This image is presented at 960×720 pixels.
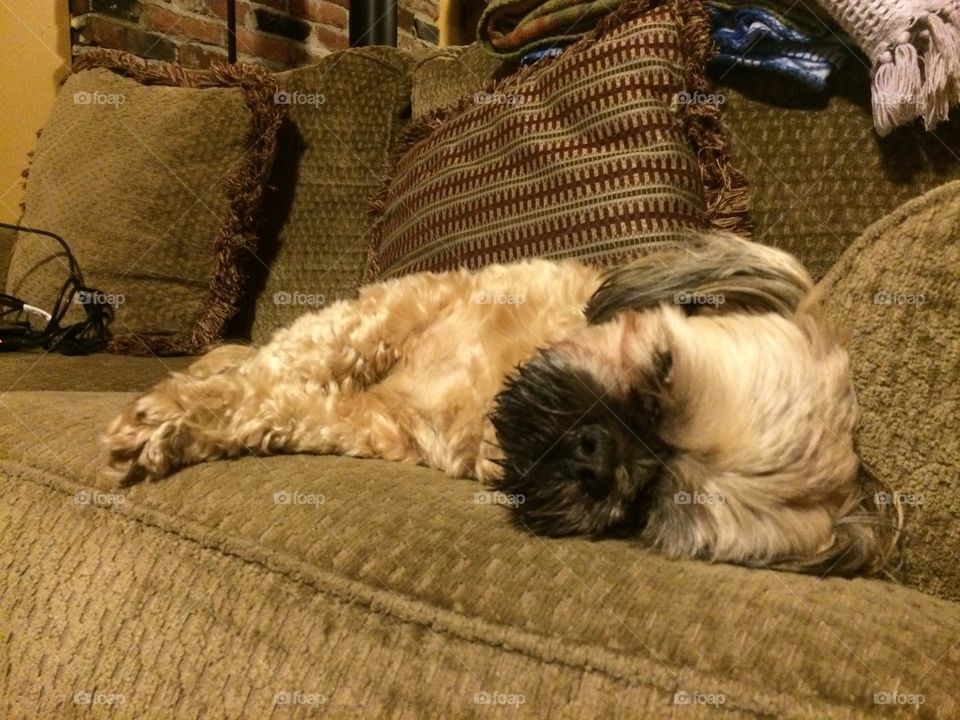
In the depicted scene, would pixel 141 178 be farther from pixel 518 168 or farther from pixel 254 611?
pixel 254 611

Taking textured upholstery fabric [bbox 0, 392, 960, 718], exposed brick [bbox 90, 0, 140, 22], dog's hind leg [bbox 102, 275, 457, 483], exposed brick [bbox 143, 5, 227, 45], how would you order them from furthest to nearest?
exposed brick [bbox 143, 5, 227, 45] < exposed brick [bbox 90, 0, 140, 22] < dog's hind leg [bbox 102, 275, 457, 483] < textured upholstery fabric [bbox 0, 392, 960, 718]

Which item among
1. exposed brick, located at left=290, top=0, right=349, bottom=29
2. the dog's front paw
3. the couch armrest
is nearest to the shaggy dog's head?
the dog's front paw

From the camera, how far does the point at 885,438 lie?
89 centimetres

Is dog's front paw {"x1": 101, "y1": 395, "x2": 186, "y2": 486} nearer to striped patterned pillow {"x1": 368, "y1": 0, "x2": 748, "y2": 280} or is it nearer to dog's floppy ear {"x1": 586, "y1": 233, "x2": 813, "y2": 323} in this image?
dog's floppy ear {"x1": 586, "y1": 233, "x2": 813, "y2": 323}

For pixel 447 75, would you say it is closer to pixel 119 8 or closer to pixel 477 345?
pixel 477 345

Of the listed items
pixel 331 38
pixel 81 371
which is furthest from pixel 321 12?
pixel 81 371

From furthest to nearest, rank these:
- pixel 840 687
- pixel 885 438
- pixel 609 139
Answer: pixel 609 139
pixel 885 438
pixel 840 687

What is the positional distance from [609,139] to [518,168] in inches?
8.7

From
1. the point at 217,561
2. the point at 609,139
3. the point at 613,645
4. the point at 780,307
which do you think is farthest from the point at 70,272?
the point at 613,645

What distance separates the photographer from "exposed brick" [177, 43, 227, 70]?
3027 mm

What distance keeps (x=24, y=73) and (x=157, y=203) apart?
4.06 feet

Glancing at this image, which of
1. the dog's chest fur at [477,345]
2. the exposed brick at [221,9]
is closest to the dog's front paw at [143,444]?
the dog's chest fur at [477,345]

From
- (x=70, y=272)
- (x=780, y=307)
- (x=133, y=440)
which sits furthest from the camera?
(x=70, y=272)

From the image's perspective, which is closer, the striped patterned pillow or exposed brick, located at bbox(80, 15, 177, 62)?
the striped patterned pillow
